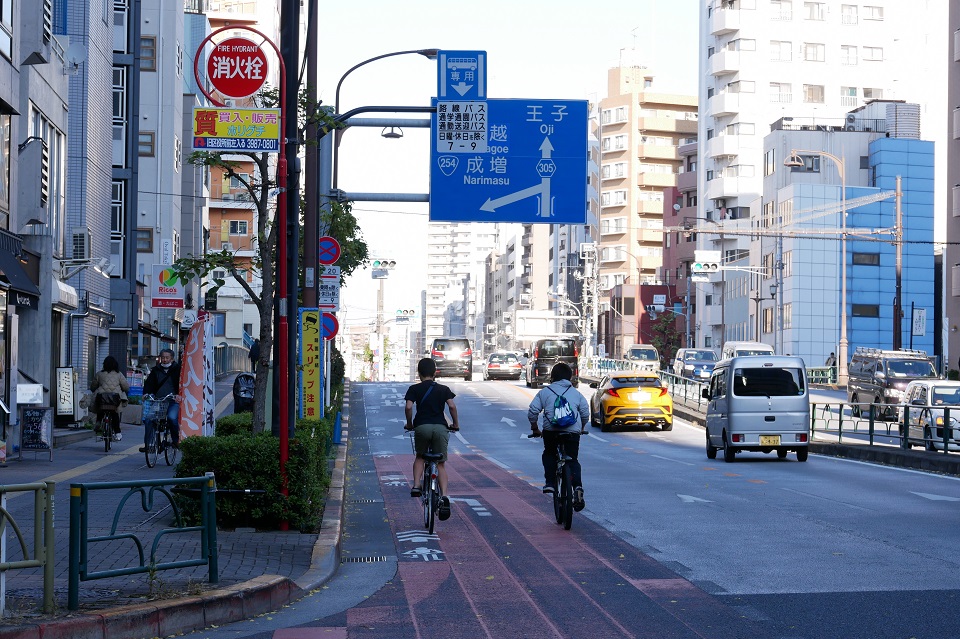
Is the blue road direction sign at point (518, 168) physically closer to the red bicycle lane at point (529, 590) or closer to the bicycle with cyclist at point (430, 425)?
the red bicycle lane at point (529, 590)

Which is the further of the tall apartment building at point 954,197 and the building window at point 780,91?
the building window at point 780,91

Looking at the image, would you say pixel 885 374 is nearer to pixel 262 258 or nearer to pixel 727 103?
pixel 262 258

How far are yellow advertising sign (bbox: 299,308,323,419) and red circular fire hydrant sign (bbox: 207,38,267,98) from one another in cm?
653

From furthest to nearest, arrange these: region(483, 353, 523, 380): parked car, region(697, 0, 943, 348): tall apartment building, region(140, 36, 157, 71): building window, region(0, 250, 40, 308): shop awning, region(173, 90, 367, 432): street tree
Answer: region(697, 0, 943, 348): tall apartment building → region(483, 353, 523, 380): parked car → region(140, 36, 157, 71): building window → region(0, 250, 40, 308): shop awning → region(173, 90, 367, 432): street tree

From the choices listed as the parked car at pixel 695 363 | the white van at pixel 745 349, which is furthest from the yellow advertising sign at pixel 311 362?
the parked car at pixel 695 363

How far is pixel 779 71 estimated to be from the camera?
9862cm

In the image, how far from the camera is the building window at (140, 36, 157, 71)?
5406 centimetres

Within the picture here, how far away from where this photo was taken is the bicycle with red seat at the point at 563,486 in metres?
13.6

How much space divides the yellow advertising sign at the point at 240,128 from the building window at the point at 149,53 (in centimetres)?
4450

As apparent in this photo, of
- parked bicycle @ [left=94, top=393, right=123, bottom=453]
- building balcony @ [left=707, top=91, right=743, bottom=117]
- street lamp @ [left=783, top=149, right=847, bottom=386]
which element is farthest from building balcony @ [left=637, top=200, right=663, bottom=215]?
parked bicycle @ [left=94, top=393, right=123, bottom=453]

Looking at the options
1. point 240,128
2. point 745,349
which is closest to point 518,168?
point 240,128

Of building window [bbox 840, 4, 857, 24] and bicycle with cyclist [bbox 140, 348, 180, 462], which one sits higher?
building window [bbox 840, 4, 857, 24]

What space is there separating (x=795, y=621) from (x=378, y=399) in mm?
45250

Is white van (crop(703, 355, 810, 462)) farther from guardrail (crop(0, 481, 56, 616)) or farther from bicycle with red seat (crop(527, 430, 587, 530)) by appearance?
guardrail (crop(0, 481, 56, 616))
